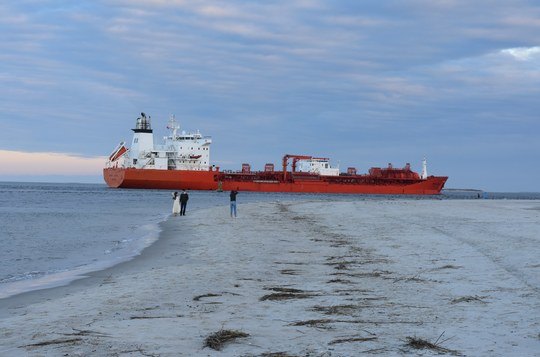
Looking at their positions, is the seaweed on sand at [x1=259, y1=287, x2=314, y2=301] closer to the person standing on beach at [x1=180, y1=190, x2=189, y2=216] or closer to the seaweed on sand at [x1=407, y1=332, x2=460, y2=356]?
the seaweed on sand at [x1=407, y1=332, x2=460, y2=356]

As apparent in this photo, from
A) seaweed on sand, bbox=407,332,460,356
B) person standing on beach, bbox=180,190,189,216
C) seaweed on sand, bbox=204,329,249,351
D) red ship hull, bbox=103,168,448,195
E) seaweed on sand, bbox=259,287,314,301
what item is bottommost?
seaweed on sand, bbox=259,287,314,301

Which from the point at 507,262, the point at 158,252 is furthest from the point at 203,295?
the point at 158,252

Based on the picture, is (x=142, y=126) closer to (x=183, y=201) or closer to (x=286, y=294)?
(x=183, y=201)

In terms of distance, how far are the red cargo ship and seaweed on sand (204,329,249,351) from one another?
253 feet

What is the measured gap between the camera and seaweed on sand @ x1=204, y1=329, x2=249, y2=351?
5879 mm

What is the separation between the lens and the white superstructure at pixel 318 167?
315 ft

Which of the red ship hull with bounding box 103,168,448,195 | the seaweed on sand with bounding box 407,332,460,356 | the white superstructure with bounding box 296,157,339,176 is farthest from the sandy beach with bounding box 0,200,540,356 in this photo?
the white superstructure with bounding box 296,157,339,176

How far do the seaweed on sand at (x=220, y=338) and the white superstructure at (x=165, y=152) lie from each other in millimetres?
79968

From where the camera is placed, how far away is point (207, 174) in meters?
84.9

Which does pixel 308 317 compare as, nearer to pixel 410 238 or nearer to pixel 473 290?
pixel 473 290

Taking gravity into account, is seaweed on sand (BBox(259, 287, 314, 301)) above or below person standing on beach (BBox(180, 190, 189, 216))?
below

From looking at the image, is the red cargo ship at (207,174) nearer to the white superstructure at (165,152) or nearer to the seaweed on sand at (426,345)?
the white superstructure at (165,152)

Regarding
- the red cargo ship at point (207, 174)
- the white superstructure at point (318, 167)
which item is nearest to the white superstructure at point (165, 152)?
the red cargo ship at point (207, 174)

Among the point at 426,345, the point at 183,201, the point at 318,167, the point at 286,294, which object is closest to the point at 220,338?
the point at 426,345
